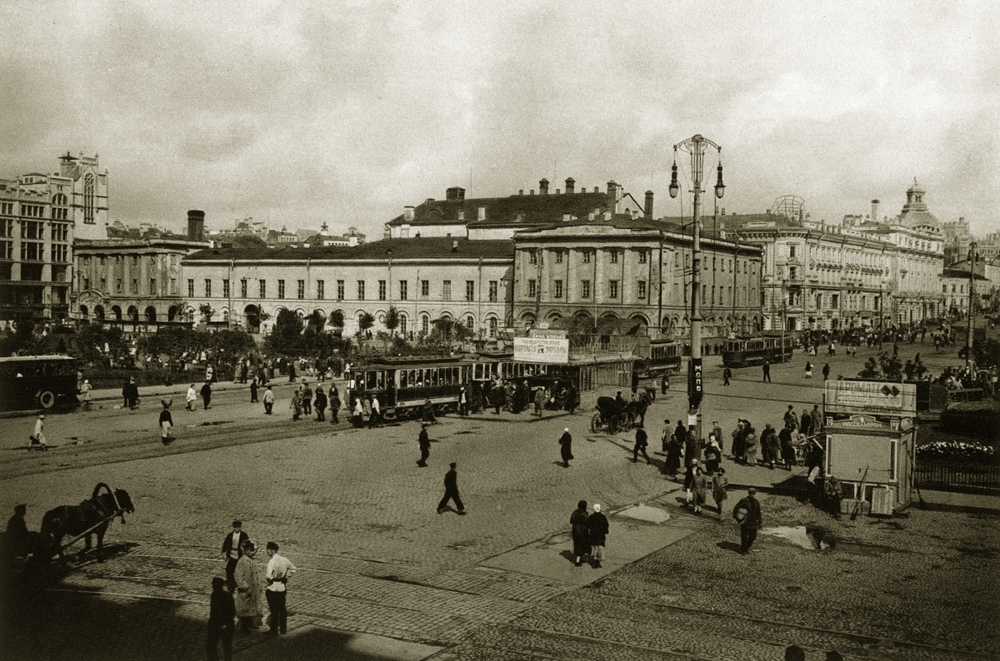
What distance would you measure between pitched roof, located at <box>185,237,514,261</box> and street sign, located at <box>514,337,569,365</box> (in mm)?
44092

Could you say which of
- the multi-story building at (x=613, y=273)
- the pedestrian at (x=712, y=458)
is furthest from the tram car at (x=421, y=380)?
the multi-story building at (x=613, y=273)

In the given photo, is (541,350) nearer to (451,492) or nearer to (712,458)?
(712,458)

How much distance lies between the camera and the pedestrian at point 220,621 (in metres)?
10.5

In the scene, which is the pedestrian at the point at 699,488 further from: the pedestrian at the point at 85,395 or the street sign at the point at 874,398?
the pedestrian at the point at 85,395

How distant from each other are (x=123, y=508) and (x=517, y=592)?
716 centimetres

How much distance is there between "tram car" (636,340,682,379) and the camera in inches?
2117

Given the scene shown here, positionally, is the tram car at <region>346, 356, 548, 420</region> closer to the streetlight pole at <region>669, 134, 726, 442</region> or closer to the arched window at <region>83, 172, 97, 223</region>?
the streetlight pole at <region>669, 134, 726, 442</region>

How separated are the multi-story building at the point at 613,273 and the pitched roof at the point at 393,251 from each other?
14.6ft

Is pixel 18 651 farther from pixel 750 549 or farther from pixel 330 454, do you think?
pixel 330 454

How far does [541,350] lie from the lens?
130ft

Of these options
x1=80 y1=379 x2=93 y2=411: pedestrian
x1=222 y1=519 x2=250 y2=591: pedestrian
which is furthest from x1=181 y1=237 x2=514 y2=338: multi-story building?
x1=222 y1=519 x2=250 y2=591: pedestrian

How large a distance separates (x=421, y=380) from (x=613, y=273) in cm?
4588

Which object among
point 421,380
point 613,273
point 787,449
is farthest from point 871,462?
point 613,273

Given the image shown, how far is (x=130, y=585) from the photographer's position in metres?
13.6
